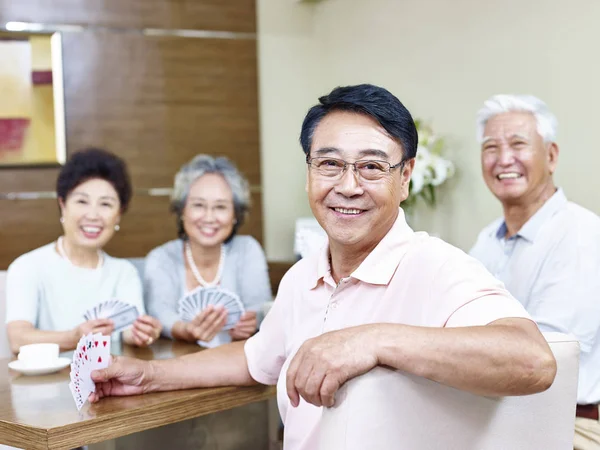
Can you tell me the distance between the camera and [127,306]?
2744mm

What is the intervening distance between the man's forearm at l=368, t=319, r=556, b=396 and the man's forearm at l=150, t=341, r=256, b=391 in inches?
34.8

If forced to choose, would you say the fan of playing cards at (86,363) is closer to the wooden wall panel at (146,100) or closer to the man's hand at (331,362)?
the man's hand at (331,362)

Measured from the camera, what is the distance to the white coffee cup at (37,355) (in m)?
2.37

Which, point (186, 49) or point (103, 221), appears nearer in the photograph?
point (103, 221)

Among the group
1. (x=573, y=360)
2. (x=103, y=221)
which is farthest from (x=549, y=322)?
(x=103, y=221)

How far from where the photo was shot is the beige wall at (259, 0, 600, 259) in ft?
11.4

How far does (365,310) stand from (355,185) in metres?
0.27

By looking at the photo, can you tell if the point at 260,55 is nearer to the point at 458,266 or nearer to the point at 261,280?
the point at 261,280

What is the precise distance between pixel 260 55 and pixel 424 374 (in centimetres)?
410

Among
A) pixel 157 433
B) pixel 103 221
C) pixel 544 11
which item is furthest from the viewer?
pixel 544 11

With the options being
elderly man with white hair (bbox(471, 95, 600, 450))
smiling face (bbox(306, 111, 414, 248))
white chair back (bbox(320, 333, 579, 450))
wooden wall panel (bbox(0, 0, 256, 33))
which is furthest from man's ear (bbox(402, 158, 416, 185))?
wooden wall panel (bbox(0, 0, 256, 33))

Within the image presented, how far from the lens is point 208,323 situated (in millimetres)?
2797

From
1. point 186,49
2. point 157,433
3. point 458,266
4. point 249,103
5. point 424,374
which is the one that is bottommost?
point 157,433

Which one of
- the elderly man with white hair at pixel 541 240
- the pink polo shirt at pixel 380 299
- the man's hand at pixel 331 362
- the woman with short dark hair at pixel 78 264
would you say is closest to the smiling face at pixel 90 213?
the woman with short dark hair at pixel 78 264
